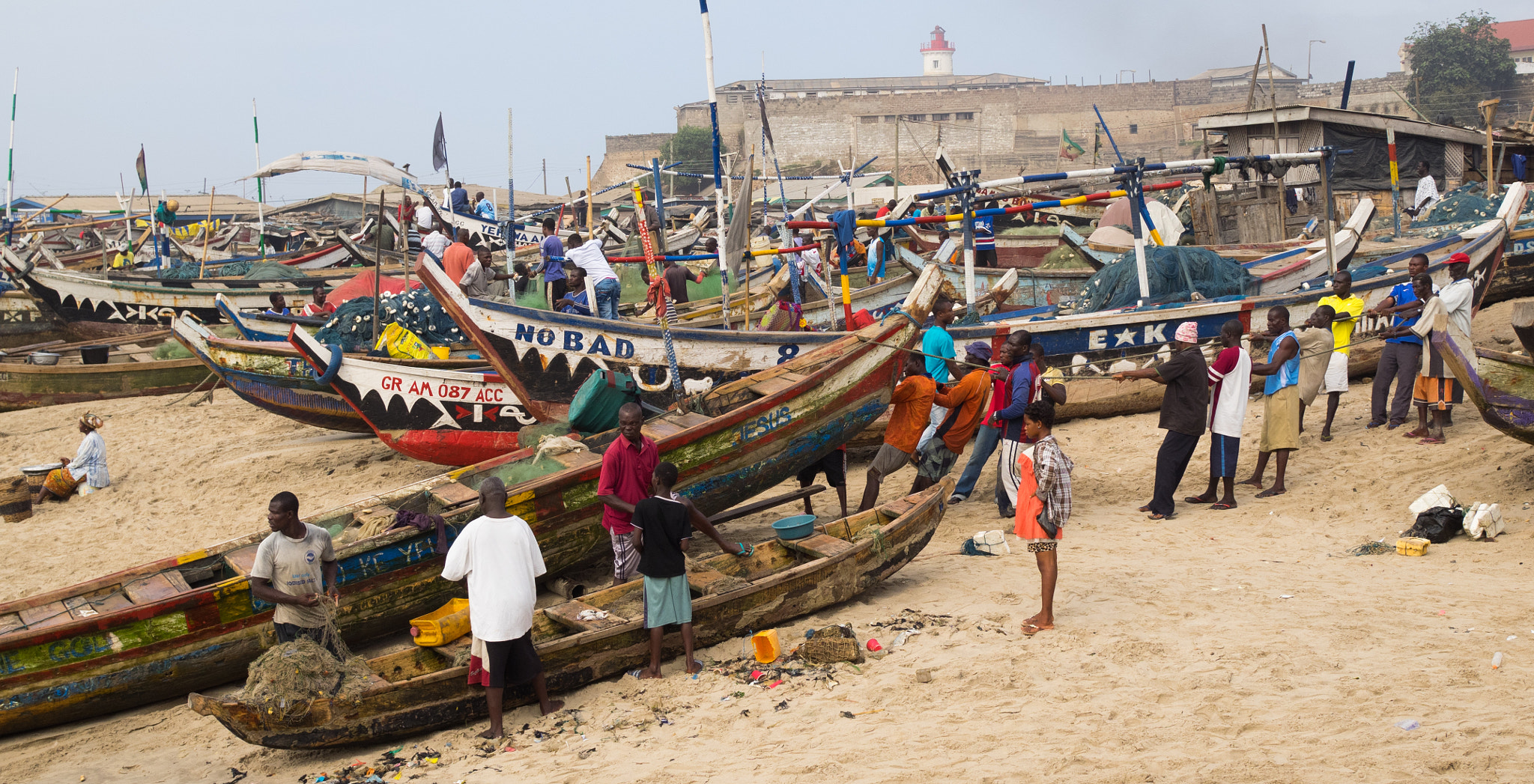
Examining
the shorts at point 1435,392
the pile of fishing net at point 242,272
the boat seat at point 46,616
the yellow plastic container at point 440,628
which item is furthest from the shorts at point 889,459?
the pile of fishing net at point 242,272

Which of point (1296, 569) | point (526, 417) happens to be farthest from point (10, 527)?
point (1296, 569)

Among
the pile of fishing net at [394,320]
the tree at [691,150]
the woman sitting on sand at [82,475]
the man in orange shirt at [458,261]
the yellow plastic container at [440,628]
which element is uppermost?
the tree at [691,150]

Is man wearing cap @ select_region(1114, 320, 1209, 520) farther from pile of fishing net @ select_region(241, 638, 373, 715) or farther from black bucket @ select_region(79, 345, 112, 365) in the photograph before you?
black bucket @ select_region(79, 345, 112, 365)

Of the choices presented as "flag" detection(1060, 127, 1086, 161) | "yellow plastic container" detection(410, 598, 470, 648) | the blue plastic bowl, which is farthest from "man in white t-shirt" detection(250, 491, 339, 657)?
"flag" detection(1060, 127, 1086, 161)

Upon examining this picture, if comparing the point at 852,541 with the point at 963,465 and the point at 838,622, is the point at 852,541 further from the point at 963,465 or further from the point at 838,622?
the point at 963,465

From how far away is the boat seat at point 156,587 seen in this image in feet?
21.6

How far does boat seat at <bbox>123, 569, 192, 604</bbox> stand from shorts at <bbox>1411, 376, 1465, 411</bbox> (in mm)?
9515

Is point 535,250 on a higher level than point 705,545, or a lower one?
higher

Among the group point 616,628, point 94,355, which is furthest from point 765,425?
point 94,355

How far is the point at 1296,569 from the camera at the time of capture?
6.86 m

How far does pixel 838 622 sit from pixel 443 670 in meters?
2.35

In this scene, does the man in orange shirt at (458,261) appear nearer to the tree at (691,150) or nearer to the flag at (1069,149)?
the flag at (1069,149)

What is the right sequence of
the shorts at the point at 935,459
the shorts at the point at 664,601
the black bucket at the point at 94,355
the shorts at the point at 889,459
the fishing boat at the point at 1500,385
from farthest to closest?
the black bucket at the point at 94,355 < the shorts at the point at 935,459 < the shorts at the point at 889,459 < the fishing boat at the point at 1500,385 < the shorts at the point at 664,601

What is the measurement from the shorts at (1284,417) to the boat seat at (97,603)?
8153 millimetres
